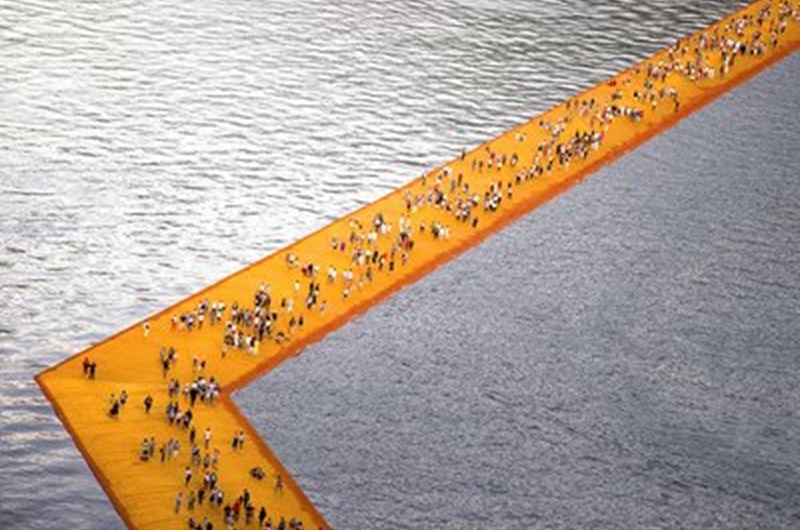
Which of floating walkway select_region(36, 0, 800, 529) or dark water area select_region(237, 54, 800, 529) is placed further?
dark water area select_region(237, 54, 800, 529)

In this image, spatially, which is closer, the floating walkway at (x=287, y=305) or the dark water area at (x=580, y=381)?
the floating walkway at (x=287, y=305)

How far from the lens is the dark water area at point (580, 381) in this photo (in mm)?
57750

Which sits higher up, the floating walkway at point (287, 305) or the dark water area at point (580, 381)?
the floating walkway at point (287, 305)

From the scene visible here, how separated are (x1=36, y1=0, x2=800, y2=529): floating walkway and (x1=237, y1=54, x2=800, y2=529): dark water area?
4.93 feet

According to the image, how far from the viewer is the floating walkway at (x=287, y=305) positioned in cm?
5672

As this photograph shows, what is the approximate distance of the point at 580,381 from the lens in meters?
65.7

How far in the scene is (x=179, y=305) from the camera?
70188 mm

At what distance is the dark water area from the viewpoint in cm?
5775

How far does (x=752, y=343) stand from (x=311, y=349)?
20029 millimetres

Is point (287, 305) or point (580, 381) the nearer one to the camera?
point (580, 381)

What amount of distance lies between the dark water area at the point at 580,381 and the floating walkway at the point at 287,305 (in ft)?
4.93

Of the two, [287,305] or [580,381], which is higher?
[287,305]

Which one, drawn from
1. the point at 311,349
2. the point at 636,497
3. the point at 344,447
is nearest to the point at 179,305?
the point at 311,349

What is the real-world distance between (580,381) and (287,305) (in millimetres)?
13730
